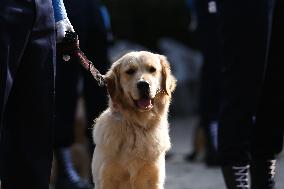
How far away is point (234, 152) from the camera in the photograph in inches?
161

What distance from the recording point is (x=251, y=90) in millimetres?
4066

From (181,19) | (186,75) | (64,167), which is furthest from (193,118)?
(64,167)

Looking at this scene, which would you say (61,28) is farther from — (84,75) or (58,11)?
(84,75)

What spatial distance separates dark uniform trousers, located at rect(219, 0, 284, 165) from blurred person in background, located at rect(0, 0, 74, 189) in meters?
1.35

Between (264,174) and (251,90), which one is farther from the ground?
(251,90)

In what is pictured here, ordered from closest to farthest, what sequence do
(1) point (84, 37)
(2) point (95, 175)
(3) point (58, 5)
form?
(3) point (58, 5), (2) point (95, 175), (1) point (84, 37)

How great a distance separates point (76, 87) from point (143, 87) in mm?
1395

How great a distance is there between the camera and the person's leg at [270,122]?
13.5 feet


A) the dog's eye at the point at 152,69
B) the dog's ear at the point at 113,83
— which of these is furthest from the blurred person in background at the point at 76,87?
the dog's eye at the point at 152,69

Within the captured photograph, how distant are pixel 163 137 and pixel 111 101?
0.37 metres

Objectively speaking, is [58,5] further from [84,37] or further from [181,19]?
[181,19]

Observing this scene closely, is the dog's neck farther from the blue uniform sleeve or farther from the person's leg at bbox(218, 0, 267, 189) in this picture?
the blue uniform sleeve

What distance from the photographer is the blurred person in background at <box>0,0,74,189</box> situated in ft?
9.50

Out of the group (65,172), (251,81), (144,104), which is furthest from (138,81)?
(65,172)
